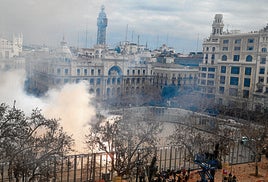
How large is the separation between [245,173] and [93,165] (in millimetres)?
7157

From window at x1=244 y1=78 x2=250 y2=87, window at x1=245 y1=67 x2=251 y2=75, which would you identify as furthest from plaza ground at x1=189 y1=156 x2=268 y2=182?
window at x1=245 y1=67 x2=251 y2=75

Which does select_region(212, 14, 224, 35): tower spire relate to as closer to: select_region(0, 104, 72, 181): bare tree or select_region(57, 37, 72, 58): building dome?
select_region(57, 37, 72, 58): building dome

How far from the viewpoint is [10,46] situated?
25719 mm

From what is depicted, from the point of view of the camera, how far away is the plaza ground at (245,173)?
→ 14.1m

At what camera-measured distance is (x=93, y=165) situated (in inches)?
520

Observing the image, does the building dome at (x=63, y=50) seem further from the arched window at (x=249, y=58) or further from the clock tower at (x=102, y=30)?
the clock tower at (x=102, y=30)

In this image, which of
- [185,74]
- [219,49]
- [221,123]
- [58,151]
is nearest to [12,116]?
[58,151]

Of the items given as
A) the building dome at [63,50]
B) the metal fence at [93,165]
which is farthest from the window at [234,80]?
the building dome at [63,50]

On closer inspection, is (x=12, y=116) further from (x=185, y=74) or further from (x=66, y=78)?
(x=185, y=74)

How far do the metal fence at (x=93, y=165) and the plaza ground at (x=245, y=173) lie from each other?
21.9 inches

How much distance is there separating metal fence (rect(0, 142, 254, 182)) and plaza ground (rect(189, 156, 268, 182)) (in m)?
0.56

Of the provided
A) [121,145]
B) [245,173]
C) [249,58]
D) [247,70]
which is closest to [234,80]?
[247,70]

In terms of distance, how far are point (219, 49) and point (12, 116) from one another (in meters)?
29.4

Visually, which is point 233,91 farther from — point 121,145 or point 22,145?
point 22,145
